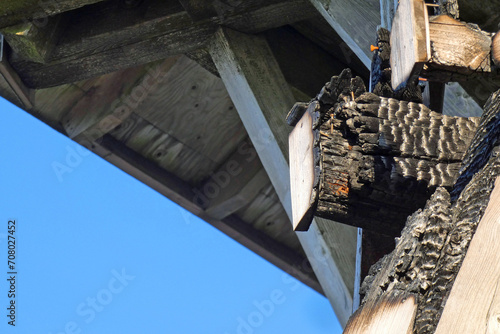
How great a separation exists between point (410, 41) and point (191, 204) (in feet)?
9.43

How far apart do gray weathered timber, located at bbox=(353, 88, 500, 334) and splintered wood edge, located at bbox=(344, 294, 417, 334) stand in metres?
0.01

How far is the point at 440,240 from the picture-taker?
1.43 metres

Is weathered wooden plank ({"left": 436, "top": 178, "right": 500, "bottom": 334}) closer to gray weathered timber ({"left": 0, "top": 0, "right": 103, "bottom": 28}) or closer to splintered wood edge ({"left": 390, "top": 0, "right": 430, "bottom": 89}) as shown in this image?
splintered wood edge ({"left": 390, "top": 0, "right": 430, "bottom": 89})

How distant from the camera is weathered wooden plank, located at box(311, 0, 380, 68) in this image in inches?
110

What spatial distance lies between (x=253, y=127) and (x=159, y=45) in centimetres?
57

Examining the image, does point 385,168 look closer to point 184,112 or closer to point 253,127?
point 253,127

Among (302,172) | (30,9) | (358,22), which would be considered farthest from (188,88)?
(302,172)

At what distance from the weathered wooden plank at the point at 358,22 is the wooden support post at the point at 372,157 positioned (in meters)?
0.92

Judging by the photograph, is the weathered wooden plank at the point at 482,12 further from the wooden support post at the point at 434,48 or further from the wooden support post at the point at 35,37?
the wooden support post at the point at 35,37

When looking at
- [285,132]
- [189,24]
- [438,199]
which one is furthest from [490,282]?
[189,24]

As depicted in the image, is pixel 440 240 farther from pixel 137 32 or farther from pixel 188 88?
pixel 188 88

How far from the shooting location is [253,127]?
3500 millimetres

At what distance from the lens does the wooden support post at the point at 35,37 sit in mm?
3410

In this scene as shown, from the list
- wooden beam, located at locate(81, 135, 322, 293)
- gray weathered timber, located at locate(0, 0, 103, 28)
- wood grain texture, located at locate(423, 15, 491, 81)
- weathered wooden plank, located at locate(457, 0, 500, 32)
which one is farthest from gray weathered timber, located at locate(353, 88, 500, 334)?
wooden beam, located at locate(81, 135, 322, 293)
